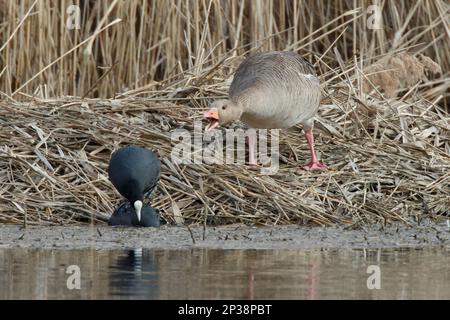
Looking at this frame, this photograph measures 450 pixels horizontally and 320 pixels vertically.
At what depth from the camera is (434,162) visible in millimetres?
8625

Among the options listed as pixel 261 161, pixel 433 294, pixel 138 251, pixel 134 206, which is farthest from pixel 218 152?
pixel 433 294

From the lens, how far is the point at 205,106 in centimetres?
933

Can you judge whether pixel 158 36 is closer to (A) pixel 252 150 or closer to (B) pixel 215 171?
(A) pixel 252 150

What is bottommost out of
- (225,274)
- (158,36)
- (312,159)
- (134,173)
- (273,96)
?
(225,274)

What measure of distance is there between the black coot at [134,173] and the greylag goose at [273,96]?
25.4 inches

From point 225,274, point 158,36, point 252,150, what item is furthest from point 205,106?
point 225,274

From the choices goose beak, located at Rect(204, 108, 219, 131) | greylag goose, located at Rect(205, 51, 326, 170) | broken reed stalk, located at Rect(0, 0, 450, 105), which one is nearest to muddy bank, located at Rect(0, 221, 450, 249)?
goose beak, located at Rect(204, 108, 219, 131)

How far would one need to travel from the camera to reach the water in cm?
527

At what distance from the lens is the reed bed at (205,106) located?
25.7ft

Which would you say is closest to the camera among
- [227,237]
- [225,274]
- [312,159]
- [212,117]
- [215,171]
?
[225,274]

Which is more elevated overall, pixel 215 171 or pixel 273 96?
pixel 273 96

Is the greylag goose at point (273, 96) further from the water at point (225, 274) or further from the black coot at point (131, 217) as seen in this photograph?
the water at point (225, 274)

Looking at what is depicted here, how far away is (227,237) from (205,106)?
2.36 m

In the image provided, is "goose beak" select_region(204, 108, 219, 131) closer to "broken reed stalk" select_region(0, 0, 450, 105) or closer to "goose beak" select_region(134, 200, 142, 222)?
"goose beak" select_region(134, 200, 142, 222)
